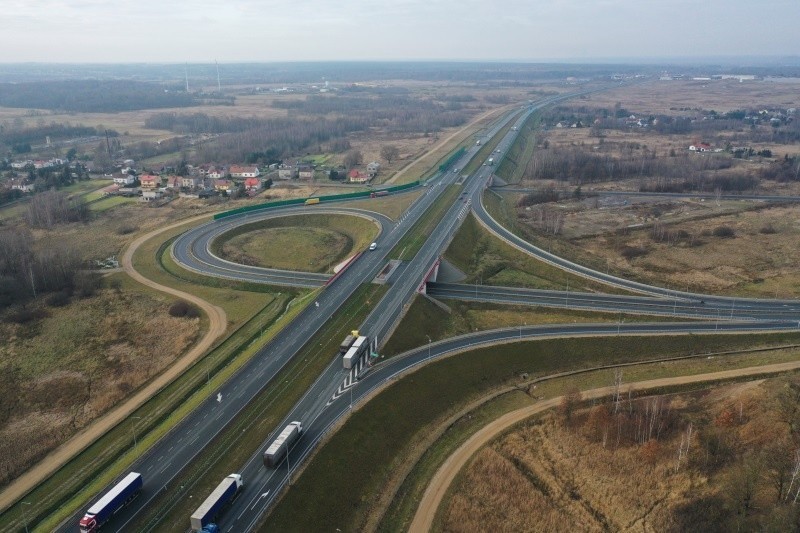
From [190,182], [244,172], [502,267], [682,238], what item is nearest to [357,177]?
[244,172]

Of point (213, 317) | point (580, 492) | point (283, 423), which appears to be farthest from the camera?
point (213, 317)

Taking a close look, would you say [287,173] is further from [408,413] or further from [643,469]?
[643,469]

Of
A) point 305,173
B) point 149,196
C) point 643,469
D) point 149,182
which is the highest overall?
point 305,173

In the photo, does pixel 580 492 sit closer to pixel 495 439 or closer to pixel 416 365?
pixel 495 439

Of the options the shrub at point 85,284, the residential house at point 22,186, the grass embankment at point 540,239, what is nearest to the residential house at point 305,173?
the grass embankment at point 540,239

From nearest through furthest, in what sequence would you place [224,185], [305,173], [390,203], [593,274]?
[593,274] < [390,203] < [224,185] < [305,173]

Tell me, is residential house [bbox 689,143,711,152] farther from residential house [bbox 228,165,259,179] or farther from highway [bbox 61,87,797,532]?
residential house [bbox 228,165,259,179]

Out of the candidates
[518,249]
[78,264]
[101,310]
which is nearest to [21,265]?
[78,264]
